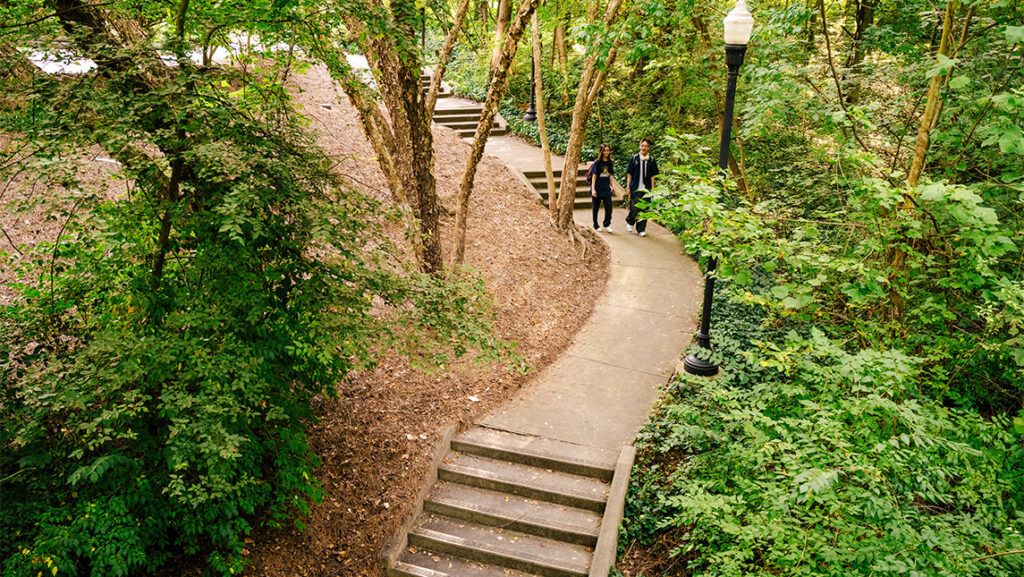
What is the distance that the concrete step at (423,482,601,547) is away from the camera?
5.65 meters

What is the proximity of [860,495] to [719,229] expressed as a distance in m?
2.28

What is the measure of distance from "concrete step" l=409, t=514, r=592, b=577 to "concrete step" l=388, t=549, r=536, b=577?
0.14 ft

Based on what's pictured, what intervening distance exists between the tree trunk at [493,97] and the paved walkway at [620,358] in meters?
2.41

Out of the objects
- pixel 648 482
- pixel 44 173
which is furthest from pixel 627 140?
pixel 44 173

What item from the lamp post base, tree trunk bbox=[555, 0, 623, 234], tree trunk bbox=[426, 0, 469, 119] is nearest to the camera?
the lamp post base

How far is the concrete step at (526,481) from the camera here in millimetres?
5922

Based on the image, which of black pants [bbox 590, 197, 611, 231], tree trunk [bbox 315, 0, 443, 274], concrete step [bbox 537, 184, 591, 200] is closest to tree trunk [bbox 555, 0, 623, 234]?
black pants [bbox 590, 197, 611, 231]

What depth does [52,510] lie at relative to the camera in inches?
155

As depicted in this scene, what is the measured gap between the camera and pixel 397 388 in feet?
22.5

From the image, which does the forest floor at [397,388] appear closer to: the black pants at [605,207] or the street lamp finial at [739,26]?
the black pants at [605,207]

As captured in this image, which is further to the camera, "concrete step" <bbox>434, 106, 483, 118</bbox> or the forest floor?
"concrete step" <bbox>434, 106, 483, 118</bbox>

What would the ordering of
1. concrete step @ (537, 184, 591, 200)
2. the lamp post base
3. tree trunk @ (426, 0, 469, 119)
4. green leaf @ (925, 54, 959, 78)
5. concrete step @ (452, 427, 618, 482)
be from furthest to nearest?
concrete step @ (537, 184, 591, 200)
tree trunk @ (426, 0, 469, 119)
the lamp post base
concrete step @ (452, 427, 618, 482)
green leaf @ (925, 54, 959, 78)

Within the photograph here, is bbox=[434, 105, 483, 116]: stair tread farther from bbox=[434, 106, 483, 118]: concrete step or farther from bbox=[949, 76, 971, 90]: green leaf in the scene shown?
bbox=[949, 76, 971, 90]: green leaf

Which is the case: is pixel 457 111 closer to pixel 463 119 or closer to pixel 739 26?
pixel 463 119
